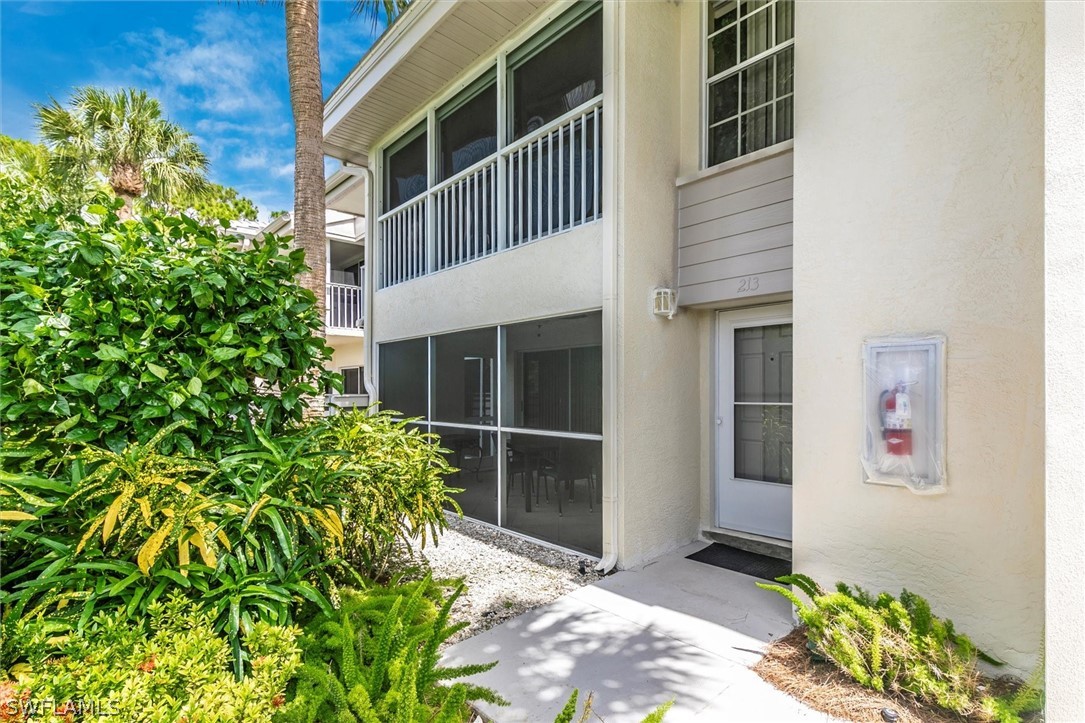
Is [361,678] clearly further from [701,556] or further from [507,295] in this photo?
[507,295]

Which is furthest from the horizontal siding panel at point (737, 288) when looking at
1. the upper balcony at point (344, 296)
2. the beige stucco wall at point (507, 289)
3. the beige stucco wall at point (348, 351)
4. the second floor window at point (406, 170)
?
the beige stucco wall at point (348, 351)

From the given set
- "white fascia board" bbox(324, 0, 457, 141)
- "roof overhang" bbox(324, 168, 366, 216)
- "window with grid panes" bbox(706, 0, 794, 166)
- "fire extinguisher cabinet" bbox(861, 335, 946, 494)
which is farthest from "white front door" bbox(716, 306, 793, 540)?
"roof overhang" bbox(324, 168, 366, 216)

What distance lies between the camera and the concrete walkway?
2766 mm

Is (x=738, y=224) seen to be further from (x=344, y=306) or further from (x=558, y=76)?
(x=344, y=306)

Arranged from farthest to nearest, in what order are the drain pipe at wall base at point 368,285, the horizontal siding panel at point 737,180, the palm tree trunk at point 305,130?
the drain pipe at wall base at point 368,285
the palm tree trunk at point 305,130
the horizontal siding panel at point 737,180

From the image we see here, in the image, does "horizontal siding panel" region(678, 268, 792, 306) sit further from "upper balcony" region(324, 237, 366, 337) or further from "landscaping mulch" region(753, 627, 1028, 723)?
"upper balcony" region(324, 237, 366, 337)

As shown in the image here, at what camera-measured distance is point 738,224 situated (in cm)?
461

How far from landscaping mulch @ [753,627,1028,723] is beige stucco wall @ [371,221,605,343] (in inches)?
118

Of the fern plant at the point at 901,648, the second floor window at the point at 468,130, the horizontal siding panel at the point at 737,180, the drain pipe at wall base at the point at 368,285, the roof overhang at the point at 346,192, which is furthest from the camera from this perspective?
the roof overhang at the point at 346,192

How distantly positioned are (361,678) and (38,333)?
213cm

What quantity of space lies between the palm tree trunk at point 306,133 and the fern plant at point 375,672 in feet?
8.67

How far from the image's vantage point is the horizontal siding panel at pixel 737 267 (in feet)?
14.2

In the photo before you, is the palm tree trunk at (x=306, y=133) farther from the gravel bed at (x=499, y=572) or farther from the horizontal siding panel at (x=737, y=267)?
the horizontal siding panel at (x=737, y=267)

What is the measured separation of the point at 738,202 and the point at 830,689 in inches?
145
